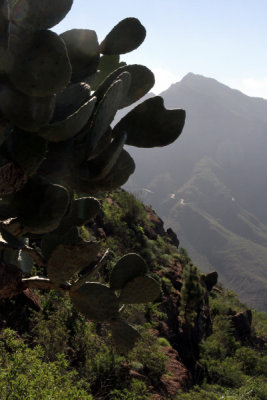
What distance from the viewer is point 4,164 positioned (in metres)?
1.23

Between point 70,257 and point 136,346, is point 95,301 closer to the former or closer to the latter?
point 70,257

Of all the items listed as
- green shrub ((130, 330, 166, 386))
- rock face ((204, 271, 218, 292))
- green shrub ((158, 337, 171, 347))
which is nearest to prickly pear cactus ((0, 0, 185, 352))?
green shrub ((130, 330, 166, 386))

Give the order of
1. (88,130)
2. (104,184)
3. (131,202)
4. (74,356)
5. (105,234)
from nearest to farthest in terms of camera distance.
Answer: (88,130), (104,184), (74,356), (105,234), (131,202)

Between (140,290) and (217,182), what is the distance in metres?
128

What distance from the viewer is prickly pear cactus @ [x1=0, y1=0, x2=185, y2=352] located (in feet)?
3.37

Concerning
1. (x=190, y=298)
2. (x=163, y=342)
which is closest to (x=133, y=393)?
(x=163, y=342)

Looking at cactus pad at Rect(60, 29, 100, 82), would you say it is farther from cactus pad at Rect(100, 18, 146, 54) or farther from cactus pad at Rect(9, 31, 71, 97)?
cactus pad at Rect(9, 31, 71, 97)

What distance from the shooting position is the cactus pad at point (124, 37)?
5.34 ft

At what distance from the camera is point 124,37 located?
164 centimetres

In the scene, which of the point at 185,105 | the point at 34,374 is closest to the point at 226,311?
the point at 34,374

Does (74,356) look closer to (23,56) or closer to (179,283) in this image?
(23,56)

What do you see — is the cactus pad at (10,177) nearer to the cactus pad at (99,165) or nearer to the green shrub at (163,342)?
the cactus pad at (99,165)

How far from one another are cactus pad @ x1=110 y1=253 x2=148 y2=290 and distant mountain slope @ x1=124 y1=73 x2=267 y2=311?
7892 cm

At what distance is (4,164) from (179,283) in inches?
505
